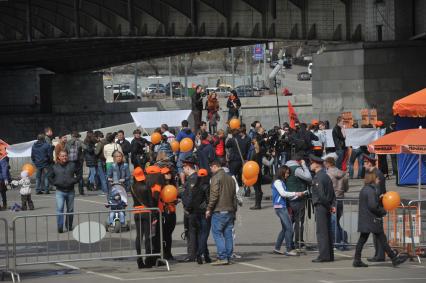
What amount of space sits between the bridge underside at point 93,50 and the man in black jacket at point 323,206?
2832 centimetres

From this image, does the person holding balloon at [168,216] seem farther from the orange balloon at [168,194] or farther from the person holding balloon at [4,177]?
the person holding balloon at [4,177]

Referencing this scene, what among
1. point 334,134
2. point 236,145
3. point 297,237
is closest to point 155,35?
point 334,134

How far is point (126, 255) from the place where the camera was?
1744 cm

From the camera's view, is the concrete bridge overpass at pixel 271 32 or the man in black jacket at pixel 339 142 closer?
the man in black jacket at pixel 339 142

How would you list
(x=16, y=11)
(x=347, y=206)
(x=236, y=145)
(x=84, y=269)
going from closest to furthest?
(x=84, y=269)
(x=347, y=206)
(x=236, y=145)
(x=16, y=11)

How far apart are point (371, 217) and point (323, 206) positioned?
3.28 ft

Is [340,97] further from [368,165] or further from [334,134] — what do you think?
[368,165]

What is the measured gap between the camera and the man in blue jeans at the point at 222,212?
56.9 ft

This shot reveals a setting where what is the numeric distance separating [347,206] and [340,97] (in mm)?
20815

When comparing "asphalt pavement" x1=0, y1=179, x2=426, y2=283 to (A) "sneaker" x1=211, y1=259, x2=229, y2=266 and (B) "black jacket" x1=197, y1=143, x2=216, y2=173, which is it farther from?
(B) "black jacket" x1=197, y1=143, x2=216, y2=173

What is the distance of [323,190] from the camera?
17.9 metres

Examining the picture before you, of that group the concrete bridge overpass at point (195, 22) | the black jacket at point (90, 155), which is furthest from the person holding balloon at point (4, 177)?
the concrete bridge overpass at point (195, 22)

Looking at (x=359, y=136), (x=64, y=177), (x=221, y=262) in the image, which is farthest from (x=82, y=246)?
(x=359, y=136)

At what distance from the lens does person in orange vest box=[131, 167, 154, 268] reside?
678 inches
